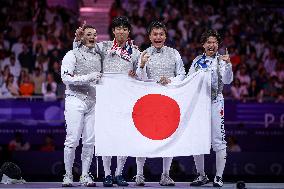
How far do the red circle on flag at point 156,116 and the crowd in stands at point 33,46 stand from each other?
5080 mm

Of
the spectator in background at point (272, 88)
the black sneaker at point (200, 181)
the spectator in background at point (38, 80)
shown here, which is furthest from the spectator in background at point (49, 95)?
the black sneaker at point (200, 181)

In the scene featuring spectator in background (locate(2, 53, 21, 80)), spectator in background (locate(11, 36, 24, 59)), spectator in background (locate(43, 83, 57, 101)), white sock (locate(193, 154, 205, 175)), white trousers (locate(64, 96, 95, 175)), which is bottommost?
white sock (locate(193, 154, 205, 175))

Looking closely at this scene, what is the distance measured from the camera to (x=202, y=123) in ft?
28.1

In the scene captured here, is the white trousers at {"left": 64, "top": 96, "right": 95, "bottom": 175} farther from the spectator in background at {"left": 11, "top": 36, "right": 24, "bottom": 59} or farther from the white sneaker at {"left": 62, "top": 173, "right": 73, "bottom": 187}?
the spectator in background at {"left": 11, "top": 36, "right": 24, "bottom": 59}

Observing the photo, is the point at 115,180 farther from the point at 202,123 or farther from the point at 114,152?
the point at 202,123

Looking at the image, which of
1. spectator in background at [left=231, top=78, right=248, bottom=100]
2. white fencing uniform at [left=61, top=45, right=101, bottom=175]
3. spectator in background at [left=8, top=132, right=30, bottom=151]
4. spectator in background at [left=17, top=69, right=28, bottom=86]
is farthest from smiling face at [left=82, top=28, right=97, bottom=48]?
spectator in background at [left=231, top=78, right=248, bottom=100]

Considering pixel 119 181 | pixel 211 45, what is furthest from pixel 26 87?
pixel 211 45

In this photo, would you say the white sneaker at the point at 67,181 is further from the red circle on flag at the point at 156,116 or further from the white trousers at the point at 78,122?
the red circle on flag at the point at 156,116

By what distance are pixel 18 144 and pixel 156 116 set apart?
17.6 ft

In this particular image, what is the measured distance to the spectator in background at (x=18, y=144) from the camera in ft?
43.0

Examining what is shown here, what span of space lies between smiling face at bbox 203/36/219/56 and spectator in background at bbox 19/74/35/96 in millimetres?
6045

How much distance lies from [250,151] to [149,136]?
207 inches

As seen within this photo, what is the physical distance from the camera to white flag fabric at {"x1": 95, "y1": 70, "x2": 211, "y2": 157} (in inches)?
332

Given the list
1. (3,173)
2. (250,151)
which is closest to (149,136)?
(3,173)
